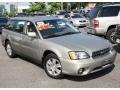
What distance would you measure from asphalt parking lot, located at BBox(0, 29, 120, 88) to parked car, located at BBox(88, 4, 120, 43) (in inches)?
165

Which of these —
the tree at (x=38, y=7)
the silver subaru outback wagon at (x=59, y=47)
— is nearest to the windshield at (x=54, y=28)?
the silver subaru outback wagon at (x=59, y=47)

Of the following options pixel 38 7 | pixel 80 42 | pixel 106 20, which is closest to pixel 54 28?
pixel 80 42

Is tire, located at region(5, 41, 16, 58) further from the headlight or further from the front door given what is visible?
the headlight

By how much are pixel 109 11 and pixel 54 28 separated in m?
5.45

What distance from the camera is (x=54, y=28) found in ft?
24.2

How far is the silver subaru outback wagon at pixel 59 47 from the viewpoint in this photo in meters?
6.00

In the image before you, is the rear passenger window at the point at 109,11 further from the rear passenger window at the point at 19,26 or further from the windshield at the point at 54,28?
the rear passenger window at the point at 19,26

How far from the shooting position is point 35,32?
726cm

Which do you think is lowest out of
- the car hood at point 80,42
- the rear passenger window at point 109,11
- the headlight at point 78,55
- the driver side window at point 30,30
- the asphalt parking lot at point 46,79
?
the asphalt parking lot at point 46,79

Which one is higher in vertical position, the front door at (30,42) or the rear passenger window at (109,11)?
the rear passenger window at (109,11)

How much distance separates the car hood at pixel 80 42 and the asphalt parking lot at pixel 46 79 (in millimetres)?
760

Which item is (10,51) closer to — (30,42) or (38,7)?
(30,42)

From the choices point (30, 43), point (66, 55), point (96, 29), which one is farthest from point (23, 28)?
point (96, 29)

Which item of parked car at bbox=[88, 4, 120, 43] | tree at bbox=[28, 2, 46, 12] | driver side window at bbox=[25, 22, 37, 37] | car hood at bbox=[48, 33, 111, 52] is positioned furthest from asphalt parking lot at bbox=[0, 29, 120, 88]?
tree at bbox=[28, 2, 46, 12]
